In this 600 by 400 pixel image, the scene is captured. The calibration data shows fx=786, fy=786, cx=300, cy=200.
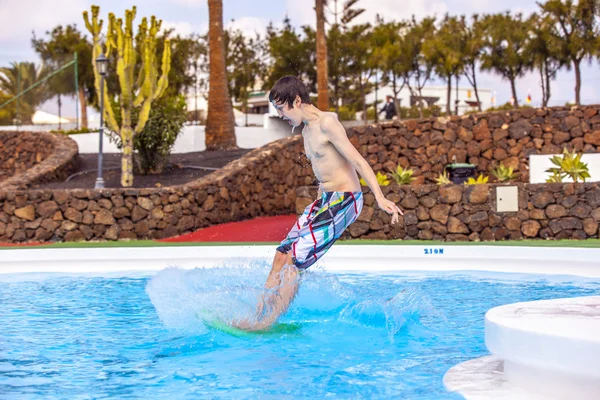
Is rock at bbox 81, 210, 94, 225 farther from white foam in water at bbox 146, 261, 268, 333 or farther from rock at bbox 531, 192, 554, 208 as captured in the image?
white foam in water at bbox 146, 261, 268, 333

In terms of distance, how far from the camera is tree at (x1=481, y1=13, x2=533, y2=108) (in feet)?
130

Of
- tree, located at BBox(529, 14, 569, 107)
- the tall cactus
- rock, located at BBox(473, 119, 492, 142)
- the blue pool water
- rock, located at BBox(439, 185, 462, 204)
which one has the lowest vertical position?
the blue pool water

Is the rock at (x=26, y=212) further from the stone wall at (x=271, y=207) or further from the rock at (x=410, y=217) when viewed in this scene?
the rock at (x=410, y=217)

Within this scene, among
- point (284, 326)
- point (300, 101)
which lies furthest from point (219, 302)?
point (300, 101)

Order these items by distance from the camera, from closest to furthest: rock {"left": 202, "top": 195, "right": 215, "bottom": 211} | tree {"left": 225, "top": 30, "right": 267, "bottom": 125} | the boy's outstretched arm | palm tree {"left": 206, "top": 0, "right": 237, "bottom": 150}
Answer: the boy's outstretched arm, rock {"left": 202, "top": 195, "right": 215, "bottom": 211}, palm tree {"left": 206, "top": 0, "right": 237, "bottom": 150}, tree {"left": 225, "top": 30, "right": 267, "bottom": 125}

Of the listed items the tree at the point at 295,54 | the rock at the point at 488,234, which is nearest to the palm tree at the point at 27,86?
the rock at the point at 488,234

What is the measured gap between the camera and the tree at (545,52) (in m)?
37.2

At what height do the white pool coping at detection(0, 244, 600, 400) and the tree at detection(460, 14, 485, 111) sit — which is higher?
the tree at detection(460, 14, 485, 111)

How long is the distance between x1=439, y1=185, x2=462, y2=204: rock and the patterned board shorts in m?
8.12

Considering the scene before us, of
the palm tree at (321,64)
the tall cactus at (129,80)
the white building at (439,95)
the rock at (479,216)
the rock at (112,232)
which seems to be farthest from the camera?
the white building at (439,95)

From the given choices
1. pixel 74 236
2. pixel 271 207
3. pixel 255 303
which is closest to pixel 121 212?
pixel 74 236

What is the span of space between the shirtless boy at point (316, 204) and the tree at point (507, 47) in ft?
119

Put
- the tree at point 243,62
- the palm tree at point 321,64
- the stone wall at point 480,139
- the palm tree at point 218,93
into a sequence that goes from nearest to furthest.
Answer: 1. the stone wall at point 480,139
2. the palm tree at point 218,93
3. the palm tree at point 321,64
4. the tree at point 243,62

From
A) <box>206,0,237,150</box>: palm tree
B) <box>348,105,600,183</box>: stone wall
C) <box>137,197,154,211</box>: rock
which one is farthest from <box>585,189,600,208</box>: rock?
<box>206,0,237,150</box>: palm tree
